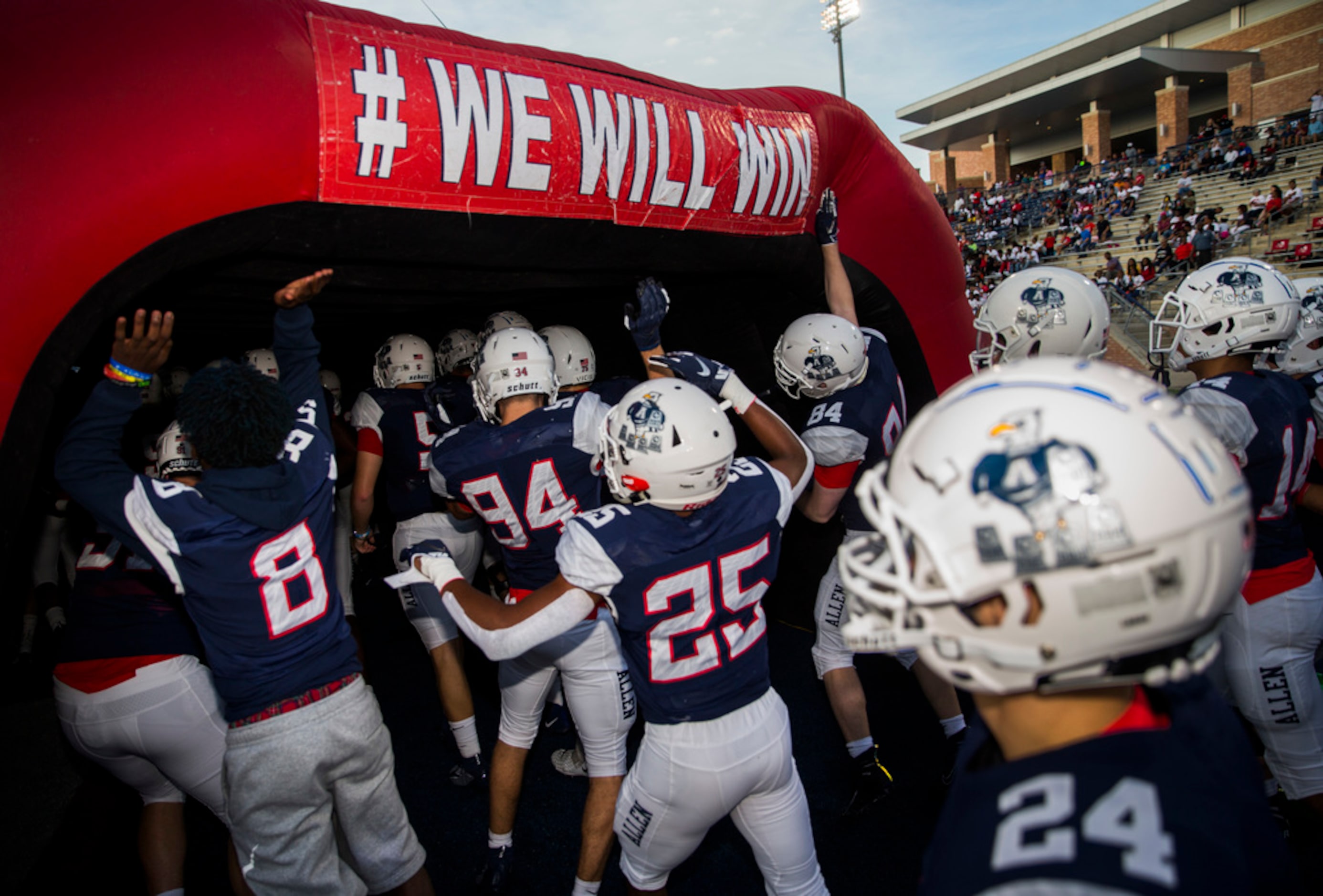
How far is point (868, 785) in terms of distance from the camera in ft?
11.8

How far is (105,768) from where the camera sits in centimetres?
298

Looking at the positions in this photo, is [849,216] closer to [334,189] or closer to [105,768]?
[334,189]

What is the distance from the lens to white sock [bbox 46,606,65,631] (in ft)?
15.6

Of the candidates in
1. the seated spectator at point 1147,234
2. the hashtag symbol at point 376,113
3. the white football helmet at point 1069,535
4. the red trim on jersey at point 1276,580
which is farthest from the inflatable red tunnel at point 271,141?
the seated spectator at point 1147,234

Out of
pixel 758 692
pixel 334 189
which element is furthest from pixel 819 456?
pixel 334 189

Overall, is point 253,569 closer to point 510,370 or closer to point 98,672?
point 98,672

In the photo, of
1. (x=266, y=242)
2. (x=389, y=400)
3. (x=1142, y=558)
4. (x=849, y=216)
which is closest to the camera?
(x=1142, y=558)

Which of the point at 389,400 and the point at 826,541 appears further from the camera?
the point at 826,541

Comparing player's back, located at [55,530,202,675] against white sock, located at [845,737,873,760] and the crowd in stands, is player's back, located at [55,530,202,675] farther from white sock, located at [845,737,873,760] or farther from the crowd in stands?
the crowd in stands

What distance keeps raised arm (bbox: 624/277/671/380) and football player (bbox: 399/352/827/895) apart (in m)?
1.12

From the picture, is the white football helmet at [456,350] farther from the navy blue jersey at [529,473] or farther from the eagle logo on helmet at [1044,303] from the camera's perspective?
the eagle logo on helmet at [1044,303]

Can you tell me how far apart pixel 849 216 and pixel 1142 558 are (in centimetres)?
450

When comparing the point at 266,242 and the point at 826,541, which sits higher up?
the point at 266,242

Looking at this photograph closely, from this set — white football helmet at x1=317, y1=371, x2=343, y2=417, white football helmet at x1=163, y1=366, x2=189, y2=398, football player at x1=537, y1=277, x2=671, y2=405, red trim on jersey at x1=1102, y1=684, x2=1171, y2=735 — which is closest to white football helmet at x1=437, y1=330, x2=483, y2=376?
football player at x1=537, y1=277, x2=671, y2=405
